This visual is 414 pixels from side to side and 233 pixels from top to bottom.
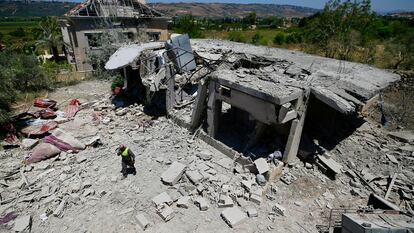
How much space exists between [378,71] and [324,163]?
4.33m

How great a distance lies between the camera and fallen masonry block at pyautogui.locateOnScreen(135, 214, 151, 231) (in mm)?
5957

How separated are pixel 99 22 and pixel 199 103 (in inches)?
660

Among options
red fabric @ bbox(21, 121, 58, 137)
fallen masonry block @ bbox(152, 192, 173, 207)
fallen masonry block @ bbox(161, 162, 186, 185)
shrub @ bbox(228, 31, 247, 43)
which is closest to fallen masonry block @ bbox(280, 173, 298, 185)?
fallen masonry block @ bbox(161, 162, 186, 185)

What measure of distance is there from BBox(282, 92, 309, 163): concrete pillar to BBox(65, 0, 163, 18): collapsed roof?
19205 mm

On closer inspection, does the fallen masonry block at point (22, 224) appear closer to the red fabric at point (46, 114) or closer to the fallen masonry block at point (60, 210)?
the fallen masonry block at point (60, 210)

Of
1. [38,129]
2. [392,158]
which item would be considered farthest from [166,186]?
[392,158]

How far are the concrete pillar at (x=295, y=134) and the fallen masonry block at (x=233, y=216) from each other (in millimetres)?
2421

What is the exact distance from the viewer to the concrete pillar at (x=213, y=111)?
863cm

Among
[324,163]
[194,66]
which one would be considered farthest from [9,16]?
[324,163]

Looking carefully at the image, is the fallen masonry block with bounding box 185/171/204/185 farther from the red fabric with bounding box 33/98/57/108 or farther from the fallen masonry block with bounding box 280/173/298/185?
the red fabric with bounding box 33/98/57/108

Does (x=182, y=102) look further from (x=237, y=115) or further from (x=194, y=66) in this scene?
(x=237, y=115)

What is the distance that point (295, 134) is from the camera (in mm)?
7570

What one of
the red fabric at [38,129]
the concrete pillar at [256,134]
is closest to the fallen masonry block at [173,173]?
the concrete pillar at [256,134]

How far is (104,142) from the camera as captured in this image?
9.71m
